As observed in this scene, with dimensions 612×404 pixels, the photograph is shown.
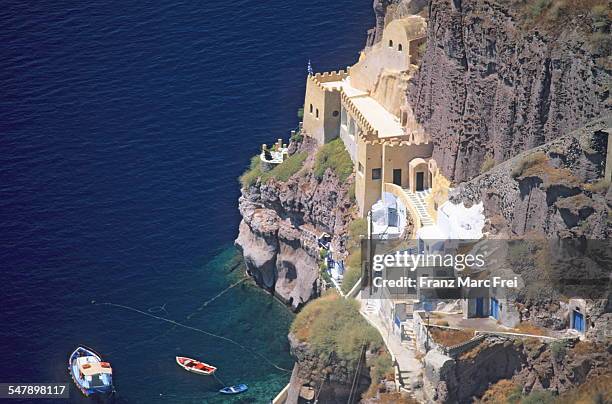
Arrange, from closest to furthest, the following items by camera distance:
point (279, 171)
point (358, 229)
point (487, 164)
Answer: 1. point (487, 164)
2. point (358, 229)
3. point (279, 171)

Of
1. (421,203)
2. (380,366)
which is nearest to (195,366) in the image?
(421,203)

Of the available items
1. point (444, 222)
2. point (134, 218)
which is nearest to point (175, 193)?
point (134, 218)

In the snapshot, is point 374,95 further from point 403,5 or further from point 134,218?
point 134,218

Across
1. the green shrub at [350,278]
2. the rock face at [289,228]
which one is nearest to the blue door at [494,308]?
the green shrub at [350,278]

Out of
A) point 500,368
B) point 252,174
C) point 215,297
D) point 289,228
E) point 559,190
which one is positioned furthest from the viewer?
point 252,174

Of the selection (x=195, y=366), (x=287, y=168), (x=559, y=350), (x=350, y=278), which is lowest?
(x=559, y=350)

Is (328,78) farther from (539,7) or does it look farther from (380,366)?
→ (380,366)

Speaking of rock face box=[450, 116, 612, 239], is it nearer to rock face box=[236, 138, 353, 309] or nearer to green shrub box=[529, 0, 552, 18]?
green shrub box=[529, 0, 552, 18]

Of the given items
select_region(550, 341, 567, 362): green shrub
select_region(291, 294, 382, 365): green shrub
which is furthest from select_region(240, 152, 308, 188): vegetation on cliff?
select_region(550, 341, 567, 362): green shrub
